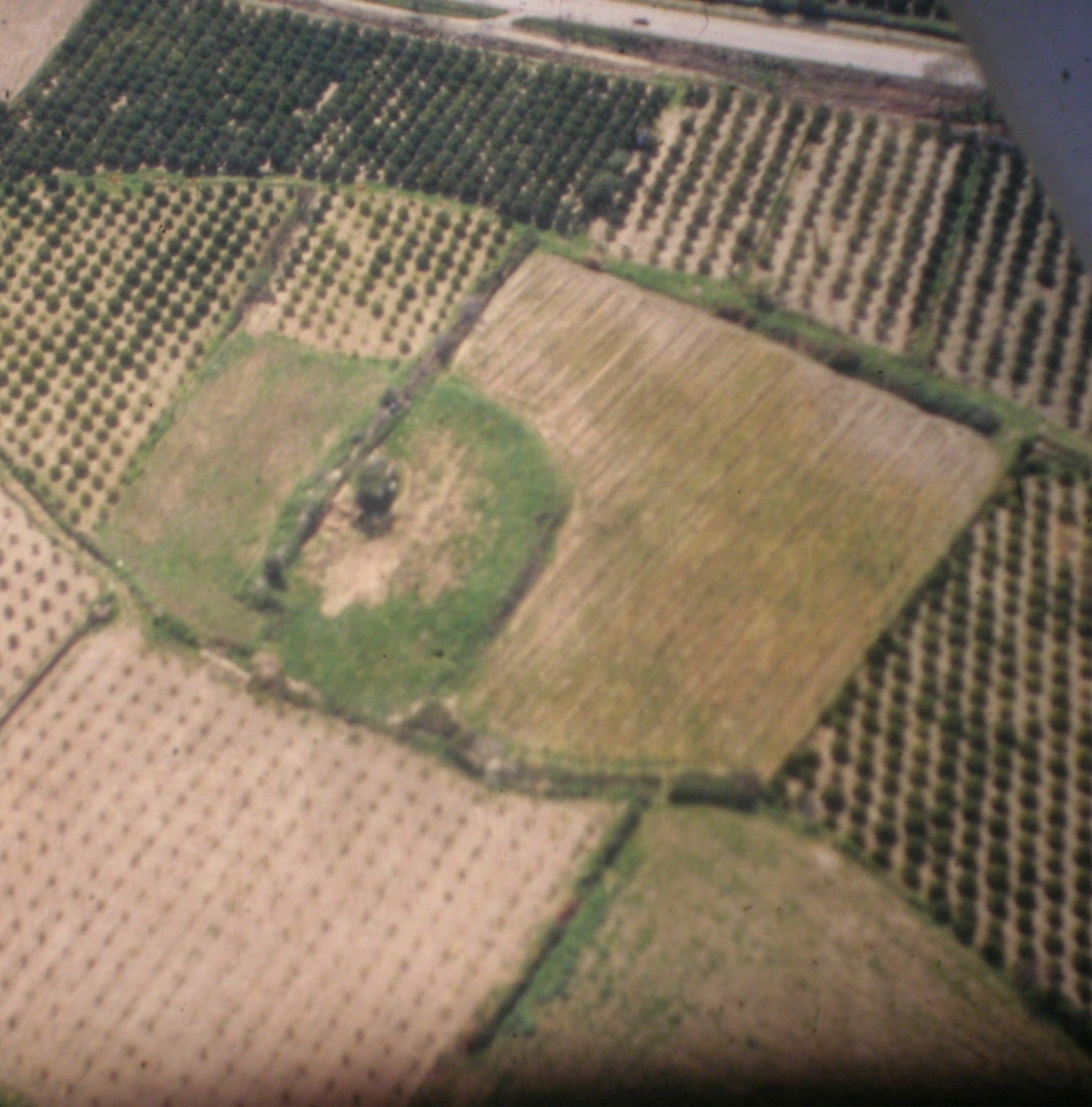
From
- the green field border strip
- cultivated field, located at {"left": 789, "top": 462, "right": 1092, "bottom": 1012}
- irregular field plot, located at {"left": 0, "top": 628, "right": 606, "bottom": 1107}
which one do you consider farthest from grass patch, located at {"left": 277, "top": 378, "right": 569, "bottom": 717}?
cultivated field, located at {"left": 789, "top": 462, "right": 1092, "bottom": 1012}

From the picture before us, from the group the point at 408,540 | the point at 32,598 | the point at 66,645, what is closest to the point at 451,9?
the point at 408,540

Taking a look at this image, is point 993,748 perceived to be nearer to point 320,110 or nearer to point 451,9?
point 320,110

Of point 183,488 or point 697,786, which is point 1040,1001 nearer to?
point 697,786

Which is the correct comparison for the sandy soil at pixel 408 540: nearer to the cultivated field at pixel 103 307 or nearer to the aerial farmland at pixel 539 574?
the aerial farmland at pixel 539 574

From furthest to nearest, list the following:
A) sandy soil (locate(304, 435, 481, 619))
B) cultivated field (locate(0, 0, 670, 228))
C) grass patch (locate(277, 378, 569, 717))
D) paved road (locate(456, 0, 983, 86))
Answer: cultivated field (locate(0, 0, 670, 228)), paved road (locate(456, 0, 983, 86)), sandy soil (locate(304, 435, 481, 619)), grass patch (locate(277, 378, 569, 717))

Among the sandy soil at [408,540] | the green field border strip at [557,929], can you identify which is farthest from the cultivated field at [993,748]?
the sandy soil at [408,540]

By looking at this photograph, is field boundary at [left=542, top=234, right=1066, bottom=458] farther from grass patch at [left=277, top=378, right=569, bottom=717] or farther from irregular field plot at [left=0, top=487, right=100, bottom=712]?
irregular field plot at [left=0, top=487, right=100, bottom=712]
